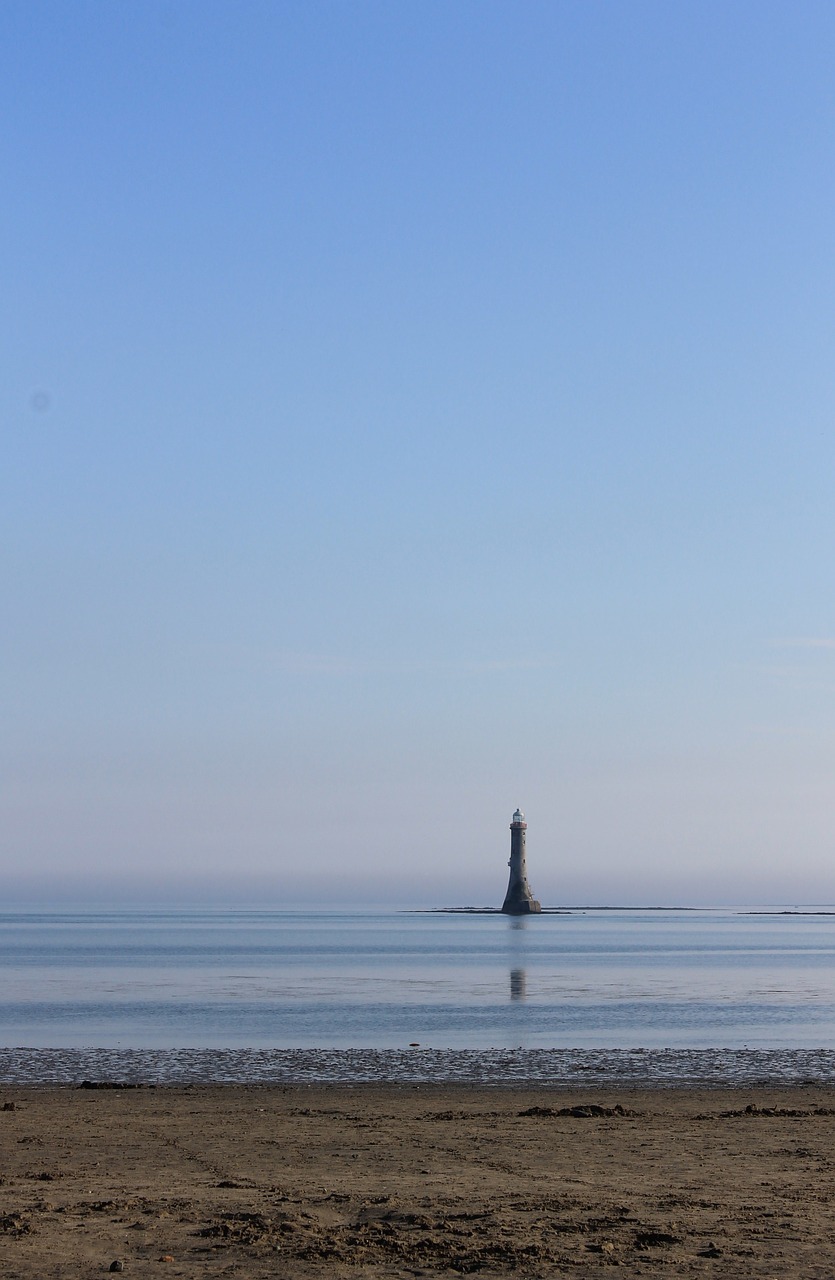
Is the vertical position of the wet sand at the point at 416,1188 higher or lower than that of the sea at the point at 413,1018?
higher

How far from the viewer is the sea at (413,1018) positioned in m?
32.5

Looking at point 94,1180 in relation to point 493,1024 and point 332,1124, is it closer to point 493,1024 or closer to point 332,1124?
point 332,1124

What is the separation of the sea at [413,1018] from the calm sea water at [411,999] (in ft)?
0.42

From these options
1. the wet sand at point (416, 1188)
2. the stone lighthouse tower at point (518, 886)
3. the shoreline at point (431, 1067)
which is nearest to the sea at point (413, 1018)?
the shoreline at point (431, 1067)

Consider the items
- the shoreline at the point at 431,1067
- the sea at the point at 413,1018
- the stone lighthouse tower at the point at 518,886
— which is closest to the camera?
the shoreline at the point at 431,1067

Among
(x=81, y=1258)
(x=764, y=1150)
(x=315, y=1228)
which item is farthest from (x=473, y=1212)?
(x=764, y=1150)

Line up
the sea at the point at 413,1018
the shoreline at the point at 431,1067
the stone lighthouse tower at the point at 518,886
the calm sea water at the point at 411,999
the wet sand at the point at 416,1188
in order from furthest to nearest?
the stone lighthouse tower at the point at 518,886 < the calm sea water at the point at 411,999 < the sea at the point at 413,1018 < the shoreline at the point at 431,1067 < the wet sand at the point at 416,1188

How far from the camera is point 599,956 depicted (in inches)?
4146

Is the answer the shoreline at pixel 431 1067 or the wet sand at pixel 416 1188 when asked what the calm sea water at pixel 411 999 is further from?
the wet sand at pixel 416 1188

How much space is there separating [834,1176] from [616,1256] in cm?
568

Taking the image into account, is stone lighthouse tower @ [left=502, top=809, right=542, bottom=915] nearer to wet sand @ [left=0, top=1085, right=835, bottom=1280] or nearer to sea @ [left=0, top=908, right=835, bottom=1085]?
sea @ [left=0, top=908, right=835, bottom=1085]

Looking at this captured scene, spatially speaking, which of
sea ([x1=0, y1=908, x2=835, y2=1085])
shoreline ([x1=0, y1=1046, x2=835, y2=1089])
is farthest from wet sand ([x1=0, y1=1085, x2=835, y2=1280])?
sea ([x1=0, y1=908, x2=835, y2=1085])

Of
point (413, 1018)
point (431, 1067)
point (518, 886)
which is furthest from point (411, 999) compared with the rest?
point (518, 886)

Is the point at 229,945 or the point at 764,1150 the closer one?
the point at 764,1150
